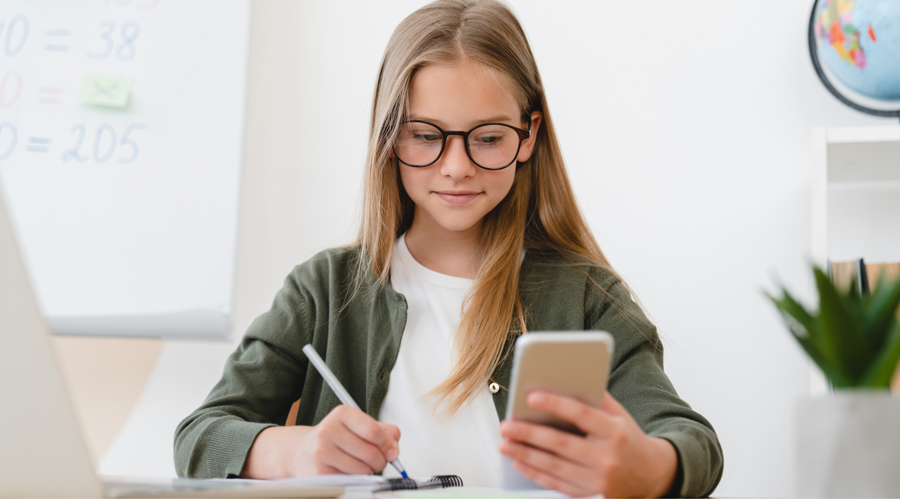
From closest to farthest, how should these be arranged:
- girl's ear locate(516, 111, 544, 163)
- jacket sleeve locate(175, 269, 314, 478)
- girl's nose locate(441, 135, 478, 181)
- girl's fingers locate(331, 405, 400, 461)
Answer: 1. girl's fingers locate(331, 405, 400, 461)
2. jacket sleeve locate(175, 269, 314, 478)
3. girl's nose locate(441, 135, 478, 181)
4. girl's ear locate(516, 111, 544, 163)

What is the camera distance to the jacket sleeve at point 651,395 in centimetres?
62

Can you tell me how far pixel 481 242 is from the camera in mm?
1076

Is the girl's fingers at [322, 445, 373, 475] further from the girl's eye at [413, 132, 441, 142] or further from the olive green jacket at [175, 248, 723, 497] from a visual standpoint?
the girl's eye at [413, 132, 441, 142]

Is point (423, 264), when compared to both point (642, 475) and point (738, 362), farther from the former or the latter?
point (738, 362)

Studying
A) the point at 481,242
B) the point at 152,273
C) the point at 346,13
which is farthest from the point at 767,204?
the point at 152,273

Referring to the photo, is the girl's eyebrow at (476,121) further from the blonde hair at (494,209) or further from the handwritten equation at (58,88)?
the handwritten equation at (58,88)

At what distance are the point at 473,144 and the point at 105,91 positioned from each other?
0.87 meters

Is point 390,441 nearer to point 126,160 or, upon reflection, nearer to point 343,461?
point 343,461

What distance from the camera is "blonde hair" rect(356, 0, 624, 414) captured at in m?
0.93

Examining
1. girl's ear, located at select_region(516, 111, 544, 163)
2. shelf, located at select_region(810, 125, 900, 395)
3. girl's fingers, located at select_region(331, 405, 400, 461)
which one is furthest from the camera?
shelf, located at select_region(810, 125, 900, 395)

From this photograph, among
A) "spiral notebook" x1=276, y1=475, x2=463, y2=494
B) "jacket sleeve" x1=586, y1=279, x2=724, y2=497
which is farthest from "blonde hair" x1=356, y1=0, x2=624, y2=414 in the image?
"spiral notebook" x1=276, y1=475, x2=463, y2=494

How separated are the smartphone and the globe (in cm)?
95

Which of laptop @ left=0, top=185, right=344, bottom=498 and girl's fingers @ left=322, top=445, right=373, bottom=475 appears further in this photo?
girl's fingers @ left=322, top=445, right=373, bottom=475

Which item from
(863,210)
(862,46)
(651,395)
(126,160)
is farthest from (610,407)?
(126,160)
